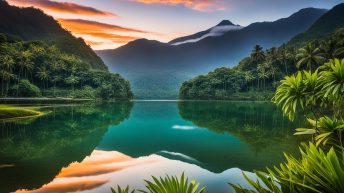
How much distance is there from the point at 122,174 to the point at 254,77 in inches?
5348

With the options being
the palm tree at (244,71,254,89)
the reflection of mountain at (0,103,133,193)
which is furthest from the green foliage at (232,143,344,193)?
the palm tree at (244,71,254,89)

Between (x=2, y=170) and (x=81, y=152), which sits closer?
(x=2, y=170)

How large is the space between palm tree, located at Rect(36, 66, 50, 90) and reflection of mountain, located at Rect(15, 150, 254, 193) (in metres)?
119

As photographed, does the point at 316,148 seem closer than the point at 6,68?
Yes

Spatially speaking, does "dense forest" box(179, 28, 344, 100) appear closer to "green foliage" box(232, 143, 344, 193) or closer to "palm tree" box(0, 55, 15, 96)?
Result: "palm tree" box(0, 55, 15, 96)

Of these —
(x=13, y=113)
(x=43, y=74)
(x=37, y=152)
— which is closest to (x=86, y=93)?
(x=43, y=74)

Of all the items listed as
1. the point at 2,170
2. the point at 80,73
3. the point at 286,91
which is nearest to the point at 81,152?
the point at 2,170

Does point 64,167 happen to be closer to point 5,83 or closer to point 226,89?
point 5,83

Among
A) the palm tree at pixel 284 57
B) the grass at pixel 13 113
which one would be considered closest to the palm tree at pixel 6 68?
the grass at pixel 13 113

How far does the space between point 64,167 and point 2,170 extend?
121 inches

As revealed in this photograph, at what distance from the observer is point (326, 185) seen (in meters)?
3.60

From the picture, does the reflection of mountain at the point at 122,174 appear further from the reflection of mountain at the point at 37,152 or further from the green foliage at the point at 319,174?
the green foliage at the point at 319,174

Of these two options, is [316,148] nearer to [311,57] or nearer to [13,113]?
[13,113]

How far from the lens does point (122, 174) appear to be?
1495cm
